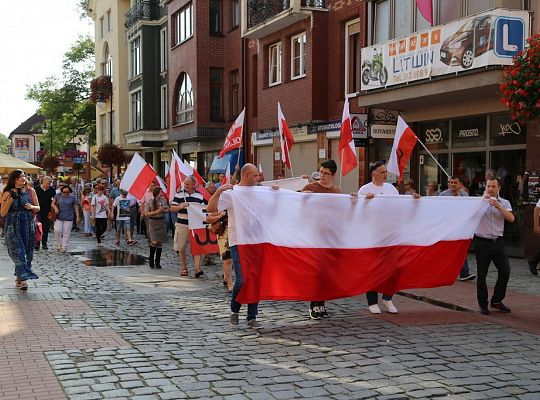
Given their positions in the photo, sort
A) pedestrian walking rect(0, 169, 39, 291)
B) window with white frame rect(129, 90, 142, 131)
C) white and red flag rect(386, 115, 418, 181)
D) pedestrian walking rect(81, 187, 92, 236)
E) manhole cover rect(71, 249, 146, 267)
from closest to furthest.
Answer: pedestrian walking rect(0, 169, 39, 291), white and red flag rect(386, 115, 418, 181), manhole cover rect(71, 249, 146, 267), pedestrian walking rect(81, 187, 92, 236), window with white frame rect(129, 90, 142, 131)

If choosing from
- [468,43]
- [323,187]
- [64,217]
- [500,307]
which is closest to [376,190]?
[323,187]

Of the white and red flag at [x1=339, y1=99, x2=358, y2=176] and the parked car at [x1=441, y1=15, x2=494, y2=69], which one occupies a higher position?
the parked car at [x1=441, y1=15, x2=494, y2=69]

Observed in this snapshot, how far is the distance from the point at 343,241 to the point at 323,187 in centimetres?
71


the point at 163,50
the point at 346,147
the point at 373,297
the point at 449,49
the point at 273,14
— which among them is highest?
the point at 163,50

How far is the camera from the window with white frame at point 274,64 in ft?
78.9

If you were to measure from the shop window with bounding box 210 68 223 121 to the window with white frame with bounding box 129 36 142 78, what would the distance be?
1000 centimetres

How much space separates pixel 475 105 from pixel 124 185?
8502 mm

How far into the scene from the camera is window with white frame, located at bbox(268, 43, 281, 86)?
24058mm

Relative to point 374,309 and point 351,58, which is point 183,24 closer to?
point 351,58

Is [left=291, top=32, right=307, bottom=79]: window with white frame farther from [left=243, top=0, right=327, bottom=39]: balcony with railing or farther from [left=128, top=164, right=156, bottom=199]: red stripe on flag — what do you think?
[left=128, top=164, right=156, bottom=199]: red stripe on flag

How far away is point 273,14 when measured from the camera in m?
23.1

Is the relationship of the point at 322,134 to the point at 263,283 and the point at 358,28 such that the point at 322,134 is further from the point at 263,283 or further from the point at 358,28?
the point at 263,283

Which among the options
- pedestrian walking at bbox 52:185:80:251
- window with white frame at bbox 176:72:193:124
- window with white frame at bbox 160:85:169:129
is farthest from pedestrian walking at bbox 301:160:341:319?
window with white frame at bbox 160:85:169:129

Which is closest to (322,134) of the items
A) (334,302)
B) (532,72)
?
(532,72)
